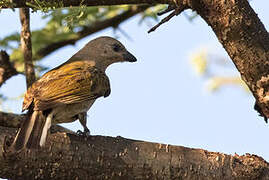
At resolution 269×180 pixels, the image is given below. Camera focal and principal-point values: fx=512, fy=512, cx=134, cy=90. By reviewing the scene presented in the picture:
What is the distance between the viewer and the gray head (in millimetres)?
6430

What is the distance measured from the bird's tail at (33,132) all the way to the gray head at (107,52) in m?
2.04

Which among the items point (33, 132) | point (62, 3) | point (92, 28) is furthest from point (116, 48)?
point (33, 132)

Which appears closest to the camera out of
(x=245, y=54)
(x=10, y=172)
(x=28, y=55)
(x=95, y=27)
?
(x=10, y=172)

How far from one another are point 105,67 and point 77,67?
0.85 m

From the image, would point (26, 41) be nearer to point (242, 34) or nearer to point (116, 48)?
point (116, 48)

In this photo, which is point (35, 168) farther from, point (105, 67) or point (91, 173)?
point (105, 67)

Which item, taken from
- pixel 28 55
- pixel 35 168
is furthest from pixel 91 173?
pixel 28 55

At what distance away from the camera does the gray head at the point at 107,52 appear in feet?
21.1

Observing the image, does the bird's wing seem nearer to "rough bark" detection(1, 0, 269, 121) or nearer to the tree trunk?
the tree trunk

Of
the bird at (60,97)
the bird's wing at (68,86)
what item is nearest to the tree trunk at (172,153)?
the bird at (60,97)

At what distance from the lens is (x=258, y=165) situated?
3.98 meters

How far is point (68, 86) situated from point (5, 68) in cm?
72

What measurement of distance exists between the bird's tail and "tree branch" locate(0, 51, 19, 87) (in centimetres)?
89

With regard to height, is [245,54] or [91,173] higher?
[245,54]
